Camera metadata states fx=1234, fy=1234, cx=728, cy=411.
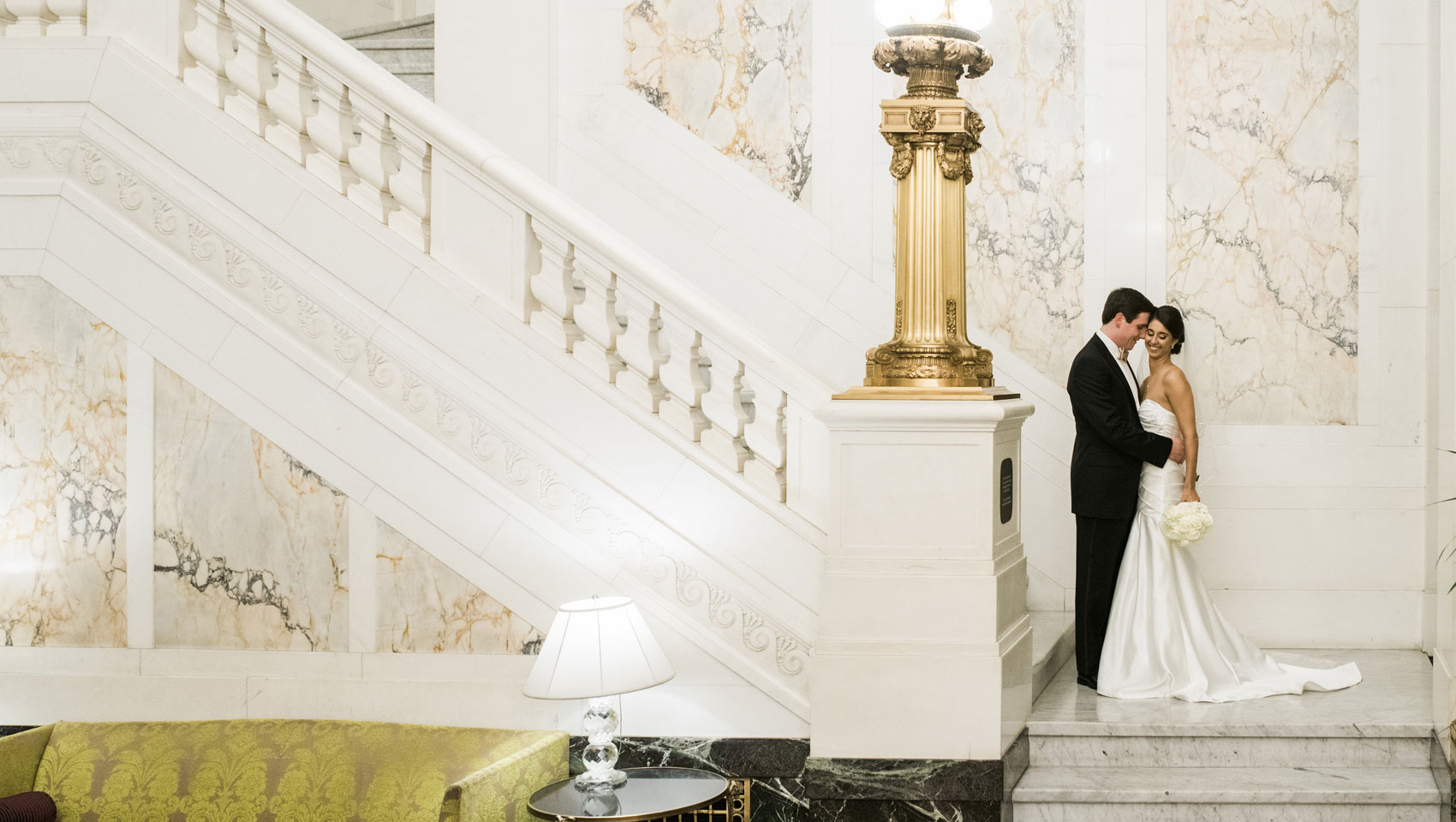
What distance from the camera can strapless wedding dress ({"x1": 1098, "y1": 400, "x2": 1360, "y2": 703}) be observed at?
5.57 m

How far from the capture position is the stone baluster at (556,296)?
4816 mm

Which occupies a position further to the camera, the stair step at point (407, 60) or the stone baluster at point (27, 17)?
the stair step at point (407, 60)

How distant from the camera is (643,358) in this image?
191 inches

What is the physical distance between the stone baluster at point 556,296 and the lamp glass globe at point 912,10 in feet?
4.83

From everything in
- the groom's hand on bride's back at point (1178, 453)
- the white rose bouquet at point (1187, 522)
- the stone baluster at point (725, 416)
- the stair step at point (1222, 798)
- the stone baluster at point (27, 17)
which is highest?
the stone baluster at point (27, 17)

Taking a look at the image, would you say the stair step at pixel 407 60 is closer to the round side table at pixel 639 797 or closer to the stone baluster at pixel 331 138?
the stone baluster at pixel 331 138

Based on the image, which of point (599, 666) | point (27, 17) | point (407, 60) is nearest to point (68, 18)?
point (27, 17)

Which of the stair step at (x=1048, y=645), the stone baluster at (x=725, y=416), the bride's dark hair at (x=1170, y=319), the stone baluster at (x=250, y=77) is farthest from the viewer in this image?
the bride's dark hair at (x=1170, y=319)

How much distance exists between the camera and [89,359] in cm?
493

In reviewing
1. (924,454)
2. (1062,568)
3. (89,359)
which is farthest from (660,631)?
(1062,568)

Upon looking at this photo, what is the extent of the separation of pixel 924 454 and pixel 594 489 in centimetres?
128

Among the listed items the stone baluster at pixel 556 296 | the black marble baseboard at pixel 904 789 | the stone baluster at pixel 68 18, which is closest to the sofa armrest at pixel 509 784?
the black marble baseboard at pixel 904 789

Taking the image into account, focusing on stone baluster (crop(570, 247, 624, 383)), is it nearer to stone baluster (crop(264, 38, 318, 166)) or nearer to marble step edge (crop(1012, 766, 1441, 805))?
stone baluster (crop(264, 38, 318, 166))

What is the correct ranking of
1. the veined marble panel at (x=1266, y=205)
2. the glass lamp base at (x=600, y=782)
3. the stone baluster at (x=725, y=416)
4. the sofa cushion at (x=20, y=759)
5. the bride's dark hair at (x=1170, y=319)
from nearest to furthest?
the glass lamp base at (x=600, y=782) → the sofa cushion at (x=20, y=759) → the stone baluster at (x=725, y=416) → the bride's dark hair at (x=1170, y=319) → the veined marble panel at (x=1266, y=205)
